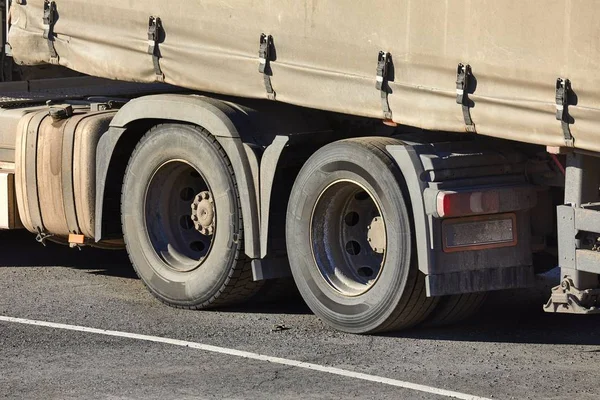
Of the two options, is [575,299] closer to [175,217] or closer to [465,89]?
[465,89]

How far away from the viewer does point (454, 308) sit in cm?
1094

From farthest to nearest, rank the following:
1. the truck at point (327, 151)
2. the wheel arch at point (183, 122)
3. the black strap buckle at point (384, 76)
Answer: the wheel arch at point (183, 122), the black strap buckle at point (384, 76), the truck at point (327, 151)

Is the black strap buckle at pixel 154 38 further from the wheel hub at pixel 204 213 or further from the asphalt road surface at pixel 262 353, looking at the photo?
the asphalt road surface at pixel 262 353

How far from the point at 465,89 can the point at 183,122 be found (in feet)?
8.26

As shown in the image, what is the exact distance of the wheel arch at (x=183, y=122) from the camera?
36.9 feet

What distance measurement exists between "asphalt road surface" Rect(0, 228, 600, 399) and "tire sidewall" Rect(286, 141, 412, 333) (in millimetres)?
167

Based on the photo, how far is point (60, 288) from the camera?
12.7 metres

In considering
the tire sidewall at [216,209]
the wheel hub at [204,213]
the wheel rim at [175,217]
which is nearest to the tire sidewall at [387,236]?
the tire sidewall at [216,209]

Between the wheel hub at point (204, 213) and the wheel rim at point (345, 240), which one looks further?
the wheel hub at point (204, 213)

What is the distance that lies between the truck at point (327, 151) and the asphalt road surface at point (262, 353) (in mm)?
270

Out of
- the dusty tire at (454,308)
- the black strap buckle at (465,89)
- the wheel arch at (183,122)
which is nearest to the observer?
the black strap buckle at (465,89)

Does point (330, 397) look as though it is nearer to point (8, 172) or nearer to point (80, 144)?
point (80, 144)

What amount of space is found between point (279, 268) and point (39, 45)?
8.45 ft

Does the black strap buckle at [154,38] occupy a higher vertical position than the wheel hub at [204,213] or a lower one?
higher
